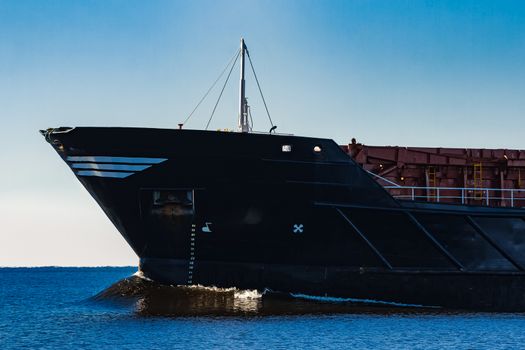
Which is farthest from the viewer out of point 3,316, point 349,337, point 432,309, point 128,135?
point 3,316

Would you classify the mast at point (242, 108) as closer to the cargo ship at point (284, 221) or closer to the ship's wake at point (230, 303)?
the cargo ship at point (284, 221)

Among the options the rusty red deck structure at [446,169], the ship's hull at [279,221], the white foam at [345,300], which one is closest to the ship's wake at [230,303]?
the white foam at [345,300]

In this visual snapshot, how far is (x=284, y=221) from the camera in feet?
62.8

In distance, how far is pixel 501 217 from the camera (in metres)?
20.5

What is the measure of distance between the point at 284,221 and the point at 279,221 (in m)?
0.15

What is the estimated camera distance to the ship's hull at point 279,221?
18891 mm

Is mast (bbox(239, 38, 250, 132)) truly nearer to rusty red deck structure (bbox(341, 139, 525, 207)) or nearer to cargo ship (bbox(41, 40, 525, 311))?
Answer: cargo ship (bbox(41, 40, 525, 311))

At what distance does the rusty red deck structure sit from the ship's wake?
190 inches

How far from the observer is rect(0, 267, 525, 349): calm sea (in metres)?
15.7

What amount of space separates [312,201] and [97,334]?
22.8 feet

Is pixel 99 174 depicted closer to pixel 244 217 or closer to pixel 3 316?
pixel 244 217

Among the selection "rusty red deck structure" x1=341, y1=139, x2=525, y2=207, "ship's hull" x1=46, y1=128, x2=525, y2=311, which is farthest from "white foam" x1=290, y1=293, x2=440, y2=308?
"rusty red deck structure" x1=341, y1=139, x2=525, y2=207

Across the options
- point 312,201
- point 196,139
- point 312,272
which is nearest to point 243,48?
point 196,139

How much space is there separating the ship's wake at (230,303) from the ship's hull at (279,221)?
0.22 metres
